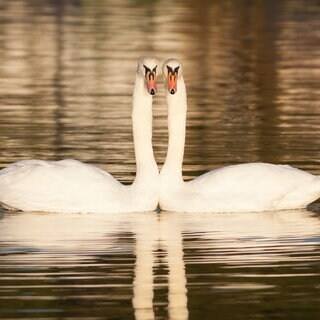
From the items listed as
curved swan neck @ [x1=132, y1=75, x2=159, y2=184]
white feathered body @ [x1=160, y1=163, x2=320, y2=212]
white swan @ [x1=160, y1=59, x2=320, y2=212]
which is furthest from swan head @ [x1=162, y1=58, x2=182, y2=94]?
white feathered body @ [x1=160, y1=163, x2=320, y2=212]

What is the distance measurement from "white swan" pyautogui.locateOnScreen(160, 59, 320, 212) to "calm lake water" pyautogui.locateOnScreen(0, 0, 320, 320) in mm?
197

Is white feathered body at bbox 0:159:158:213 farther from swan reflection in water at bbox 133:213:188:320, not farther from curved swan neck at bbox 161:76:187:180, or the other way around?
curved swan neck at bbox 161:76:187:180

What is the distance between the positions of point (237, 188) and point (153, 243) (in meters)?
2.21

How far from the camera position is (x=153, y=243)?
15.6 m

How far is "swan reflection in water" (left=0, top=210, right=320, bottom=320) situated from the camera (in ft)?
44.5

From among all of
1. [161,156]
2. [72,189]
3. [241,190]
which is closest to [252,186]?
[241,190]

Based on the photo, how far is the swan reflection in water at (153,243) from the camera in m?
A: 13.6

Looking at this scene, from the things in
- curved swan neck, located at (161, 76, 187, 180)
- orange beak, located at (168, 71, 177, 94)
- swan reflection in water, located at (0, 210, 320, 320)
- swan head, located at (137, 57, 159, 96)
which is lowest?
swan reflection in water, located at (0, 210, 320, 320)

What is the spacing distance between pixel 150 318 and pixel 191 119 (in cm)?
1302

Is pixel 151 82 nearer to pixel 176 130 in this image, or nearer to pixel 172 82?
pixel 172 82

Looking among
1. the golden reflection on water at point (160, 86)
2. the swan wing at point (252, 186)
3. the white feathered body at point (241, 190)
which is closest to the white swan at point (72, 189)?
the white feathered body at point (241, 190)

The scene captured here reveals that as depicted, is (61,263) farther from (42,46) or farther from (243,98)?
(42,46)

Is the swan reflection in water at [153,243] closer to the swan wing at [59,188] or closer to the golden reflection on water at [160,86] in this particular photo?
the swan wing at [59,188]

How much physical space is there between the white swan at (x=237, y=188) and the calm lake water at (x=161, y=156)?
197mm
